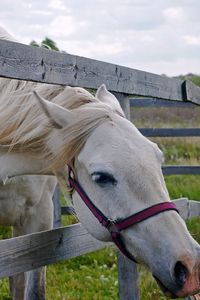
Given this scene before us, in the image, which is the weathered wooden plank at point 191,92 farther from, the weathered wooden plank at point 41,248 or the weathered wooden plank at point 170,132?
the weathered wooden plank at point 170,132

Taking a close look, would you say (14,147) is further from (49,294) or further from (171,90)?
(49,294)

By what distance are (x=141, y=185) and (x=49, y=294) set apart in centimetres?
256

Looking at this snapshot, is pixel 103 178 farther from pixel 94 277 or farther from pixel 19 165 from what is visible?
pixel 94 277

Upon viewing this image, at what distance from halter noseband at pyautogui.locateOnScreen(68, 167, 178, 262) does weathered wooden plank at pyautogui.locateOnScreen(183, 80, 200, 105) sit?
6.44 feet

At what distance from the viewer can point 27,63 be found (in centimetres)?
267

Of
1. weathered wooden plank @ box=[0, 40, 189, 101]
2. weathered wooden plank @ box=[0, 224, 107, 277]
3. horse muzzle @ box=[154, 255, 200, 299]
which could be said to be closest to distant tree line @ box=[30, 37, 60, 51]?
weathered wooden plank @ box=[0, 40, 189, 101]

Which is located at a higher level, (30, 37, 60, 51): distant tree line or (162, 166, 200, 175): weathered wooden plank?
(30, 37, 60, 51): distant tree line

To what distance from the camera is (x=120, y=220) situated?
2.54 metres

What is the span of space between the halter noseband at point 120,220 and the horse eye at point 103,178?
112mm

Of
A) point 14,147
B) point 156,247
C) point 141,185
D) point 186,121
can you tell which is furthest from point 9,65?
point 186,121

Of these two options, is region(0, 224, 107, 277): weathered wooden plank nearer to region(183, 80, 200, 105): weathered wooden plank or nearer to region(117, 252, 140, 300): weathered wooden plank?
region(117, 252, 140, 300): weathered wooden plank

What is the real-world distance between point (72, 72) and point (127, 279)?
131cm

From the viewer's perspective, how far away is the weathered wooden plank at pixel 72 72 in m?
2.60

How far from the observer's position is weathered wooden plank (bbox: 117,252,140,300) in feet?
11.9
